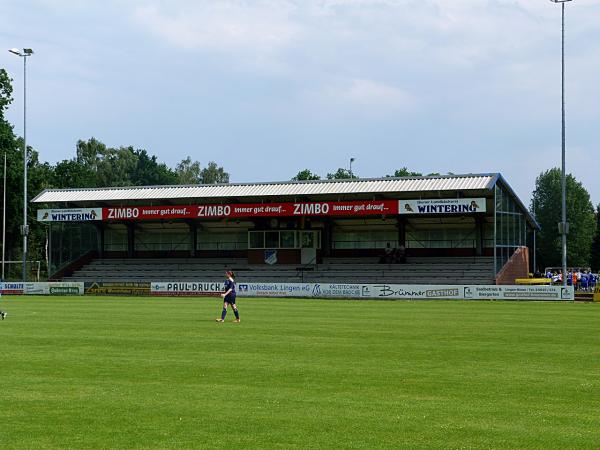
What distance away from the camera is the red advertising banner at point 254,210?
66.1 metres

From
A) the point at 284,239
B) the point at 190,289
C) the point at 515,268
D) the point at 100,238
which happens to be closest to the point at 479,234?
the point at 515,268

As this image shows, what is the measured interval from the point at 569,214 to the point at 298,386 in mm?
121697

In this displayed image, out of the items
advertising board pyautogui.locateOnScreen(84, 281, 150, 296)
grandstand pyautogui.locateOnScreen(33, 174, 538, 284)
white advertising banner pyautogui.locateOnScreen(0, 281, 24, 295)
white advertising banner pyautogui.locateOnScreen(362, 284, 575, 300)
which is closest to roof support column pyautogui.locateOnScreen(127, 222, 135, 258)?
grandstand pyautogui.locateOnScreen(33, 174, 538, 284)

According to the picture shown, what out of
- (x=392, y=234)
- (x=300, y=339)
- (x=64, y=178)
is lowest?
(x=300, y=339)

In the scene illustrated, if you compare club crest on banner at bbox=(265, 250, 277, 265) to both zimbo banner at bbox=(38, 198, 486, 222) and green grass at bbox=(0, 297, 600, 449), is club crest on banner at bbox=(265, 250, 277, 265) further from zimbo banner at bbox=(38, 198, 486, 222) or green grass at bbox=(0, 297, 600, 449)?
green grass at bbox=(0, 297, 600, 449)

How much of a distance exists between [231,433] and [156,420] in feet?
4.69

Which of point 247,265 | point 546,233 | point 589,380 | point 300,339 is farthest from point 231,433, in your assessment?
point 546,233

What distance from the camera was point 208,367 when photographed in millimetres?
18188

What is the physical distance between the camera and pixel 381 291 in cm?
5522

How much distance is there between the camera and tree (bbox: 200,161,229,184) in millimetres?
152750

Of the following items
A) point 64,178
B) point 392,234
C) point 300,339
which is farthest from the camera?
point 64,178

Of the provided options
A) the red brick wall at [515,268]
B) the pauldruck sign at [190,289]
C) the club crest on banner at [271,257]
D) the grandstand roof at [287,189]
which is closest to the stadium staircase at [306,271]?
the club crest on banner at [271,257]

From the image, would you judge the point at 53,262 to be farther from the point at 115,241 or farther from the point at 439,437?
the point at 439,437

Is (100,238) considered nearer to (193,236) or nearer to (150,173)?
(193,236)
